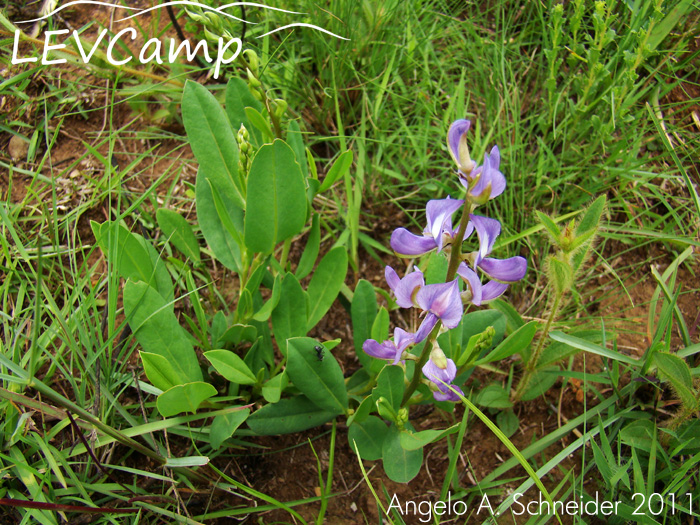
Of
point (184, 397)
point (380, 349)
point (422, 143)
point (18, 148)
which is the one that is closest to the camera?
point (380, 349)

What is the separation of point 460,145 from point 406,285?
356 millimetres

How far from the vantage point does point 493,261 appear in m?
1.31

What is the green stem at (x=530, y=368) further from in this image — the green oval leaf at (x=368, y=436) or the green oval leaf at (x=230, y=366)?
the green oval leaf at (x=230, y=366)

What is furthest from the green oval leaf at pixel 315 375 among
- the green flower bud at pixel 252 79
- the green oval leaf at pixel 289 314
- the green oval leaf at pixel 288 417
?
the green flower bud at pixel 252 79

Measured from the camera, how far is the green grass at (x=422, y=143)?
6.93 ft

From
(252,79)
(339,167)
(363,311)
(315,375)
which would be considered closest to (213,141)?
(252,79)

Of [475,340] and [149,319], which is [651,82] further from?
[149,319]

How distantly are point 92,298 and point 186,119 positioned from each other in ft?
2.28

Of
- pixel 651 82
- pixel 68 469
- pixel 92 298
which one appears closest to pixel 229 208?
pixel 92 298

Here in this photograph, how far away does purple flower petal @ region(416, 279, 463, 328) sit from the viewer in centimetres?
130

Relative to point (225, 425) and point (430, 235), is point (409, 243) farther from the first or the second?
point (225, 425)

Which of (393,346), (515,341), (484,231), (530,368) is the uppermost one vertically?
(484,231)

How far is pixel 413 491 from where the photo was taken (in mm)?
2010

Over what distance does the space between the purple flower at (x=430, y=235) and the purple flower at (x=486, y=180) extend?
0.07 metres
